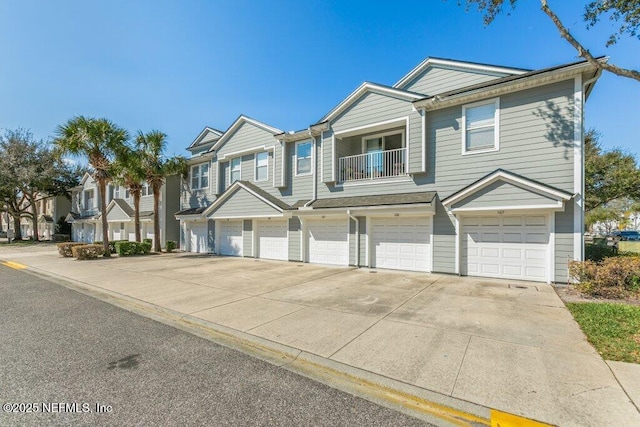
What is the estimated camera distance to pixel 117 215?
81.6 ft

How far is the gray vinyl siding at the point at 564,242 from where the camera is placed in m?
8.59

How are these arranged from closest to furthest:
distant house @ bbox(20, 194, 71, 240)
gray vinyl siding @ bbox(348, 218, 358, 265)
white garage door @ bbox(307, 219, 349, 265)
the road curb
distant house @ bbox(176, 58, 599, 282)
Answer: the road curb
distant house @ bbox(176, 58, 599, 282)
gray vinyl siding @ bbox(348, 218, 358, 265)
white garage door @ bbox(307, 219, 349, 265)
distant house @ bbox(20, 194, 71, 240)

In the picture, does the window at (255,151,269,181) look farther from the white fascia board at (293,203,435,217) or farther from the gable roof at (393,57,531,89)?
the gable roof at (393,57,531,89)

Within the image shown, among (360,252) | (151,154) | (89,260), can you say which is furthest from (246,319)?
(151,154)

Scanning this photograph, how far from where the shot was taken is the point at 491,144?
9.97 meters

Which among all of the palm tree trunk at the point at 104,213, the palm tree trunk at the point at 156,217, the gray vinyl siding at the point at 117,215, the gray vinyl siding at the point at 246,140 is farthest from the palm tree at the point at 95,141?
the gray vinyl siding at the point at 117,215

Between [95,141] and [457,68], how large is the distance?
19.4 metres

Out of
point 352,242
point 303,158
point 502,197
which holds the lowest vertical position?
point 352,242

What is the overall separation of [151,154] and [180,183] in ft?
11.5

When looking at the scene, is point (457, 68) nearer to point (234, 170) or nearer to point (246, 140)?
point (246, 140)

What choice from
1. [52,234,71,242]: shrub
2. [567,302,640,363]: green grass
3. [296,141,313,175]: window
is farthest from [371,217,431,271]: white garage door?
[52,234,71,242]: shrub

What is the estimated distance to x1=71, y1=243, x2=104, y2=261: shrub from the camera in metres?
15.9

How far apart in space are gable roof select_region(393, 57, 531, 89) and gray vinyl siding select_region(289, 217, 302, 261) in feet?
28.9

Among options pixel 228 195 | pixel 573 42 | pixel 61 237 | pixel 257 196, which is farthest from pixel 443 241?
pixel 61 237
